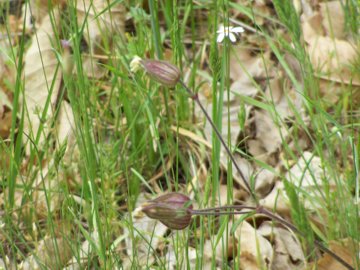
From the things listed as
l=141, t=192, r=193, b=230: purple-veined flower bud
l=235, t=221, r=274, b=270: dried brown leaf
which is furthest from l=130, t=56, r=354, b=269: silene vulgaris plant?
l=235, t=221, r=274, b=270: dried brown leaf

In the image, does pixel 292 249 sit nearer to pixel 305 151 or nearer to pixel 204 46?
A: pixel 305 151

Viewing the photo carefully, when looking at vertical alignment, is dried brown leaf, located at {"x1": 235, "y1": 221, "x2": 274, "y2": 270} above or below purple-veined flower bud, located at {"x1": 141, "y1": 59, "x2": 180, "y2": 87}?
below

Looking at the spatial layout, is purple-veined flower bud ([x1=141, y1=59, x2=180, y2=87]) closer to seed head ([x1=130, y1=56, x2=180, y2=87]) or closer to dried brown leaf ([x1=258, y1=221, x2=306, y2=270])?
seed head ([x1=130, y1=56, x2=180, y2=87])

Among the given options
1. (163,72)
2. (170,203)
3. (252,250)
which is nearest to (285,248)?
(252,250)

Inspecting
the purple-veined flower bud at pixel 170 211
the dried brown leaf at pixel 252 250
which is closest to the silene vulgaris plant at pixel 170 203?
the purple-veined flower bud at pixel 170 211

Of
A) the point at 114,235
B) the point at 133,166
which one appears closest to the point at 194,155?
the point at 133,166

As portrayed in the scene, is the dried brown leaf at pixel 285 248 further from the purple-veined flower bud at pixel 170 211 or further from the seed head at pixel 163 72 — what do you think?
the seed head at pixel 163 72

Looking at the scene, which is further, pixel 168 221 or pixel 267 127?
pixel 267 127

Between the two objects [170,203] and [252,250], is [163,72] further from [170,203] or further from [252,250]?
[252,250]
